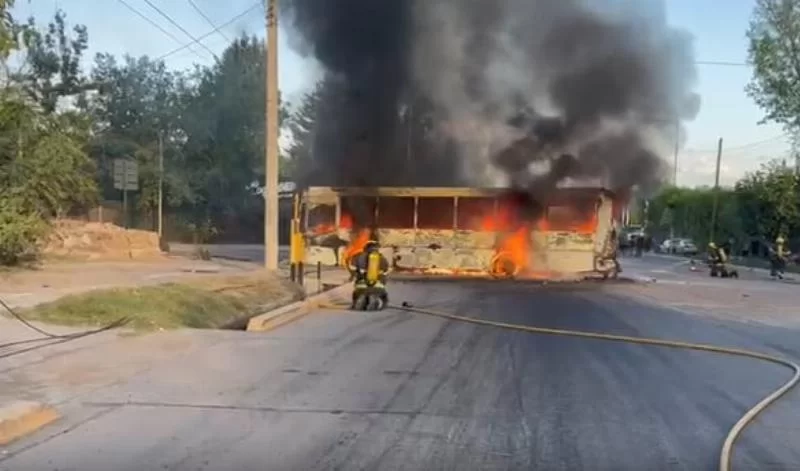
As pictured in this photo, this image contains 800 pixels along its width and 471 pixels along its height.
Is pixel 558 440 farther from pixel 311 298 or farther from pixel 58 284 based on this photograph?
pixel 58 284

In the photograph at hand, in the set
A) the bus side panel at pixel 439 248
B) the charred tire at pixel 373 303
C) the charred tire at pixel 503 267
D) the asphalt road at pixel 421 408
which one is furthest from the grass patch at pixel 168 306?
the charred tire at pixel 503 267

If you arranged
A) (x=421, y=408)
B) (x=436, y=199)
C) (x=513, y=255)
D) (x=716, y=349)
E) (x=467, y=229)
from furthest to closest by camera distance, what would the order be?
(x=436, y=199)
(x=467, y=229)
(x=513, y=255)
(x=716, y=349)
(x=421, y=408)

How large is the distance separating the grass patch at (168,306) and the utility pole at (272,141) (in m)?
2.57

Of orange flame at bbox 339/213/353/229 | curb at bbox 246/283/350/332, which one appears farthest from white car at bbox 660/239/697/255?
curb at bbox 246/283/350/332

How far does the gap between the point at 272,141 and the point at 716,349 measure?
37.8ft

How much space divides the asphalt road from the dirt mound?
1739 centimetres

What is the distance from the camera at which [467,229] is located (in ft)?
74.7

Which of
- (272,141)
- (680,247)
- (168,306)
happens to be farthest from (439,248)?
(680,247)

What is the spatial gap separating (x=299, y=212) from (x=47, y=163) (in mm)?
6220

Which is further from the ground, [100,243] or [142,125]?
[142,125]

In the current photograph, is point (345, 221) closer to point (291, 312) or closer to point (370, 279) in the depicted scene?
point (370, 279)

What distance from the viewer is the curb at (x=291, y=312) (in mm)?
11695

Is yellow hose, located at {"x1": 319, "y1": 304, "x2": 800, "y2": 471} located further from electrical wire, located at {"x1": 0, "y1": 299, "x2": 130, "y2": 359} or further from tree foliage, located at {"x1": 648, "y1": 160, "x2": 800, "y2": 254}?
tree foliage, located at {"x1": 648, "y1": 160, "x2": 800, "y2": 254}

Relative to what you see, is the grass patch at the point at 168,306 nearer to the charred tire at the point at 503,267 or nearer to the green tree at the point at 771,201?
the charred tire at the point at 503,267
